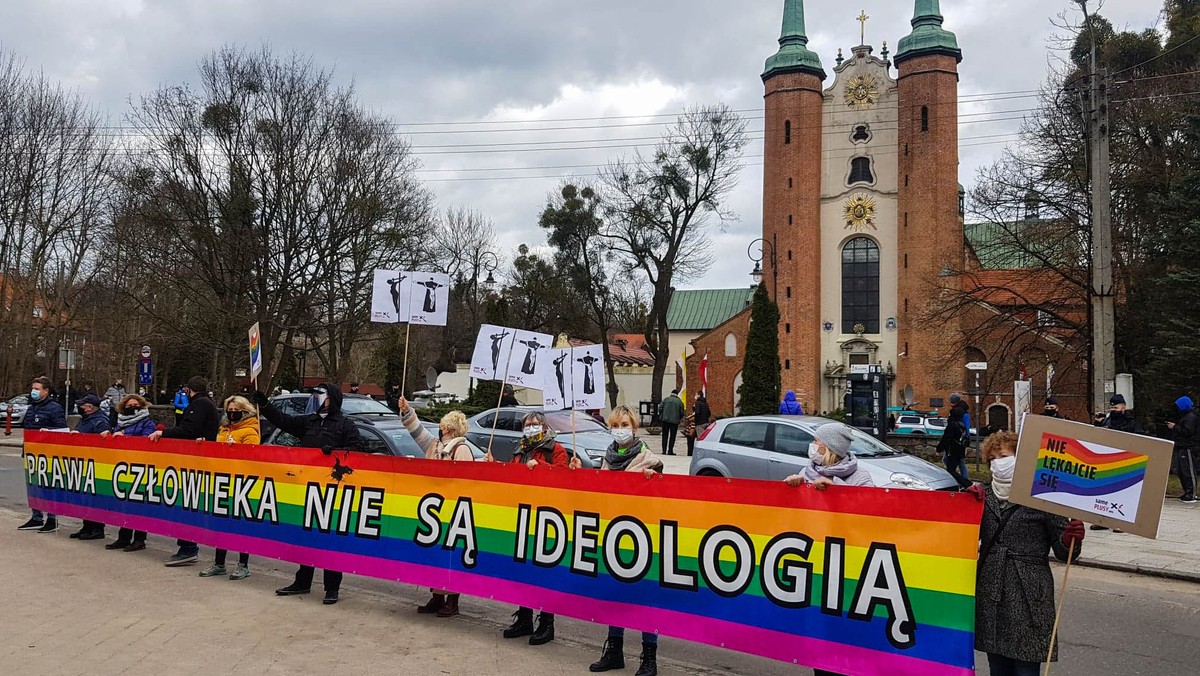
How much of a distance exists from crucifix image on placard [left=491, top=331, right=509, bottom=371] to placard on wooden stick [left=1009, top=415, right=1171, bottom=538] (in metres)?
6.69

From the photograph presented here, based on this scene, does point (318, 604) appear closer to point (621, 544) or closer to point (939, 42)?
point (621, 544)

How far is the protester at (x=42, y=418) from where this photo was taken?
1163 centimetres

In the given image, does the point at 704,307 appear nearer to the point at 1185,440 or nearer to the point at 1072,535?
the point at 1185,440

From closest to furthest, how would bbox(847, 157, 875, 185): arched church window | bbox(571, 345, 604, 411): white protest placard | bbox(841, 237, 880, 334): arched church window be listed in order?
bbox(571, 345, 604, 411): white protest placard
bbox(841, 237, 880, 334): arched church window
bbox(847, 157, 875, 185): arched church window

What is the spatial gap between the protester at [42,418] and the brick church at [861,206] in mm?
38427

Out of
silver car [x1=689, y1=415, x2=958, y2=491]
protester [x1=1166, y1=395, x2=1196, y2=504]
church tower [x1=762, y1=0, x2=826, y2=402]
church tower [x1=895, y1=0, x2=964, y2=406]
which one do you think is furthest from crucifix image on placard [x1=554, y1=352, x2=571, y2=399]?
church tower [x1=762, y1=0, x2=826, y2=402]

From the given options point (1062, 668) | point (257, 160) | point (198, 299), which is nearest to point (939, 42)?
point (257, 160)

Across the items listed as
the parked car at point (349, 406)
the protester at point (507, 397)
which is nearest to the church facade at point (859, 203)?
the protester at point (507, 397)

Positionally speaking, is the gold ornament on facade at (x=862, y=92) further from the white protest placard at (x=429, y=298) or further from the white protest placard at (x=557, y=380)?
the white protest placard at (x=557, y=380)

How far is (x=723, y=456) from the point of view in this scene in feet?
43.7

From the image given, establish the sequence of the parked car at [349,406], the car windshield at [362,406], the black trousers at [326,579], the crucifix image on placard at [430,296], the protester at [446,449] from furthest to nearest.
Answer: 1. the car windshield at [362,406]
2. the parked car at [349,406]
3. the crucifix image on placard at [430,296]
4. the black trousers at [326,579]
5. the protester at [446,449]

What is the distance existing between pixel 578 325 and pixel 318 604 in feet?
161

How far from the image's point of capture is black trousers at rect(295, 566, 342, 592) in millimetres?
7797

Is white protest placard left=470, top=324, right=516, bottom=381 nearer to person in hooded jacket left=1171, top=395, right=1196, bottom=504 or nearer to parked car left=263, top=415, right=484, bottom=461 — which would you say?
parked car left=263, top=415, right=484, bottom=461
